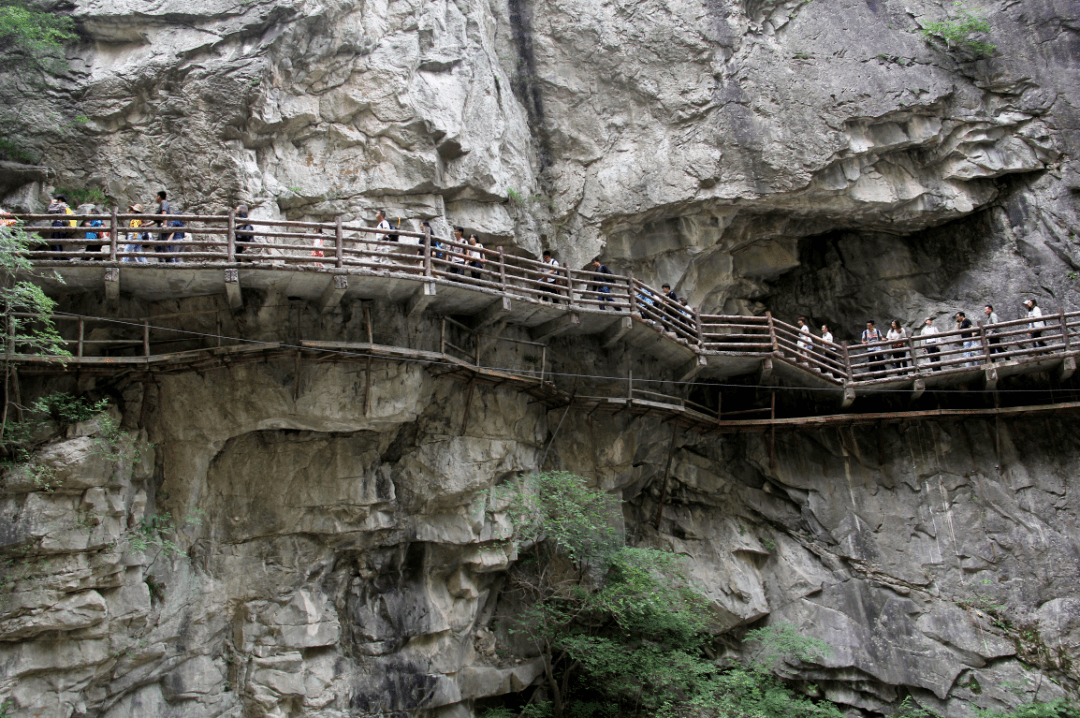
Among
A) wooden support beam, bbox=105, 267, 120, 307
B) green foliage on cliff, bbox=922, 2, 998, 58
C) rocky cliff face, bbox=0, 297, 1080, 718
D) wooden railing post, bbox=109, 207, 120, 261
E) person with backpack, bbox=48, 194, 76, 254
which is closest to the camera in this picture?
rocky cliff face, bbox=0, 297, 1080, 718

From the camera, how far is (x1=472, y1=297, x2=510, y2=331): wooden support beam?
17109 mm

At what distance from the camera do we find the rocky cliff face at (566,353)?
50.5 feet

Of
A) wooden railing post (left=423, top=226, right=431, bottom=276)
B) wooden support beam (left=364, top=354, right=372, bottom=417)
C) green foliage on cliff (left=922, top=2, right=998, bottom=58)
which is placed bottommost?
wooden support beam (left=364, top=354, right=372, bottom=417)

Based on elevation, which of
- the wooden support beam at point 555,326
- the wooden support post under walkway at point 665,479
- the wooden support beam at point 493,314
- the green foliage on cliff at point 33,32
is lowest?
the wooden support post under walkway at point 665,479

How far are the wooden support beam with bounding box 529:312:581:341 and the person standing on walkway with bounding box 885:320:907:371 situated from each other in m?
8.27

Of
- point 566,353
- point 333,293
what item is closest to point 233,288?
point 333,293

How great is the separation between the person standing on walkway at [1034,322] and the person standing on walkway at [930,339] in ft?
7.02

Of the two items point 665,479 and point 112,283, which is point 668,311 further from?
point 112,283

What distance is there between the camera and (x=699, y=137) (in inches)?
890

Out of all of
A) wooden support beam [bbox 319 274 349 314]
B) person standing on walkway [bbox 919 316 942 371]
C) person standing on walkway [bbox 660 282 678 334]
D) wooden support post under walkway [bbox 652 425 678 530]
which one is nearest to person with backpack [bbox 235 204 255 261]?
wooden support beam [bbox 319 274 349 314]

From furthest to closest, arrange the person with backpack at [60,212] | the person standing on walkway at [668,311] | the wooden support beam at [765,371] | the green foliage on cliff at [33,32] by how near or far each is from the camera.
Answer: the wooden support beam at [765,371] < the person standing on walkway at [668,311] < the green foliage on cliff at [33,32] < the person with backpack at [60,212]

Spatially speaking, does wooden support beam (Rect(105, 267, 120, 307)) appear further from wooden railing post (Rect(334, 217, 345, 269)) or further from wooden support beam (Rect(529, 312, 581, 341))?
wooden support beam (Rect(529, 312, 581, 341))

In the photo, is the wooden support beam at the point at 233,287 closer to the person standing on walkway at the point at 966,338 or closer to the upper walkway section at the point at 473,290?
the upper walkway section at the point at 473,290

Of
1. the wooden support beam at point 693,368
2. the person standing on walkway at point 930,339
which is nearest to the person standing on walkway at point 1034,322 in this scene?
the person standing on walkway at point 930,339
